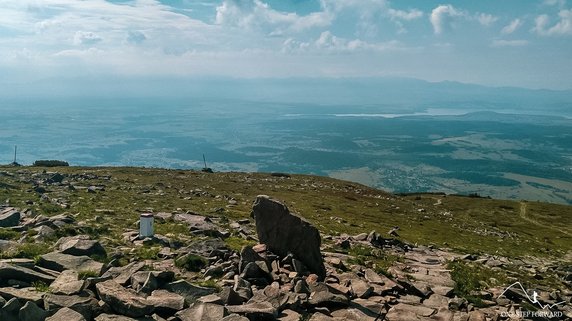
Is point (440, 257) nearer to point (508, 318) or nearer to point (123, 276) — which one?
point (508, 318)

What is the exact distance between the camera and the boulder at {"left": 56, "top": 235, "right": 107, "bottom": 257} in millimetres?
21812

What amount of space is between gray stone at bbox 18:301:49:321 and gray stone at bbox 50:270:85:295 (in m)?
1.32

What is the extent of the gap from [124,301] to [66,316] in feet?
6.27

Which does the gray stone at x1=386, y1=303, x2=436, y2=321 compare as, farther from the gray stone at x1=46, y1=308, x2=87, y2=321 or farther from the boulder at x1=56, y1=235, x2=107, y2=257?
the boulder at x1=56, y1=235, x2=107, y2=257

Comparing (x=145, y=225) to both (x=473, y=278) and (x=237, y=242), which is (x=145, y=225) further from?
(x=473, y=278)

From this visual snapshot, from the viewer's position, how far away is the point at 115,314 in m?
15.7

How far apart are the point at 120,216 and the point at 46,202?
864 centimetres

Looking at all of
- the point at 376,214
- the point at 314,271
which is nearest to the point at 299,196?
the point at 376,214

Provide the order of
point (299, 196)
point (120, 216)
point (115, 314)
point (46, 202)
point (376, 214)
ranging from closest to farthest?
point (115, 314)
point (120, 216)
point (46, 202)
point (376, 214)
point (299, 196)

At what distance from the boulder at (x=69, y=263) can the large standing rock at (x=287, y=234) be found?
9.30 m

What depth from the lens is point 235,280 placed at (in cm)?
A: 2025

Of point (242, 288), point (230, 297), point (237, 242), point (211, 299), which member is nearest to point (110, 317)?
point (211, 299)

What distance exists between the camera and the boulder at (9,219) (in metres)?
28.8

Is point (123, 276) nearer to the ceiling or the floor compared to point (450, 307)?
nearer to the ceiling
